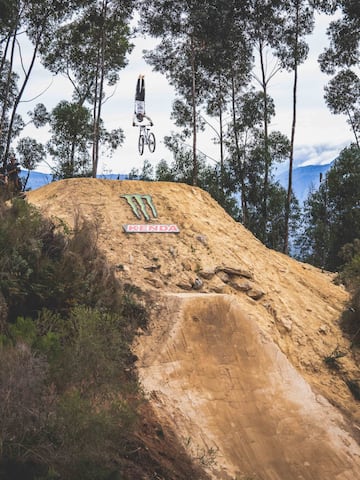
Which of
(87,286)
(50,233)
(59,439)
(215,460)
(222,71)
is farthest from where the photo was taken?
(222,71)

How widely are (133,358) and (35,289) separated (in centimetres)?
289

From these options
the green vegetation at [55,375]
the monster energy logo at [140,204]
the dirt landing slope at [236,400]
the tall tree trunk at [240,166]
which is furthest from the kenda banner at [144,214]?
the tall tree trunk at [240,166]

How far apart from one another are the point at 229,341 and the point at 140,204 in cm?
669

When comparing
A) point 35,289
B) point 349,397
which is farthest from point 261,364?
point 35,289

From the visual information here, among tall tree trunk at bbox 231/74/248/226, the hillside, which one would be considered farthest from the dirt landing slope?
tall tree trunk at bbox 231/74/248/226

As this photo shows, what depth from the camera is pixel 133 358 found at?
1224 centimetres

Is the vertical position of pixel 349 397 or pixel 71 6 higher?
pixel 71 6

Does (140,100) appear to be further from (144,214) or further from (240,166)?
(240,166)

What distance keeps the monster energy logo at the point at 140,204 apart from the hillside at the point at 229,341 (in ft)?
0.19

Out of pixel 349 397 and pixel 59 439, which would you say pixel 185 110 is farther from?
pixel 59 439

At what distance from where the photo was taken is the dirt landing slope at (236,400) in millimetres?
11031

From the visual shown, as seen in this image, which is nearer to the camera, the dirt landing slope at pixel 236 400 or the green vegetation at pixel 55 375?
the green vegetation at pixel 55 375

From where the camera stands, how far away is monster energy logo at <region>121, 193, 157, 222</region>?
1789 cm

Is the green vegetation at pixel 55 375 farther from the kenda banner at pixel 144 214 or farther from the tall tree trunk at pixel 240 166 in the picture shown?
the tall tree trunk at pixel 240 166
